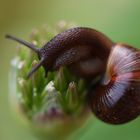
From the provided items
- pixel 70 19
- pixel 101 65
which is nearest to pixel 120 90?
pixel 101 65

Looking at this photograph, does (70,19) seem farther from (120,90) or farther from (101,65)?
(120,90)

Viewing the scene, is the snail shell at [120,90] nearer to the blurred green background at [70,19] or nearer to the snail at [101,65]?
the snail at [101,65]

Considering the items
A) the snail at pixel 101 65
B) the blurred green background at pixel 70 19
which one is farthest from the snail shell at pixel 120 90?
the blurred green background at pixel 70 19


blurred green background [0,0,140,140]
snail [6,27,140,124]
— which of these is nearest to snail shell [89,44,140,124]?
snail [6,27,140,124]

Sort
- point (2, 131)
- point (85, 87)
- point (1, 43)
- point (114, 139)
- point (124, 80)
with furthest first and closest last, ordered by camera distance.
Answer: point (1, 43), point (2, 131), point (114, 139), point (85, 87), point (124, 80)

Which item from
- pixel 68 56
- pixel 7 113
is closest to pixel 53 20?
pixel 7 113

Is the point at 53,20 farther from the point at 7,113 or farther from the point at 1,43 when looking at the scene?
the point at 7,113

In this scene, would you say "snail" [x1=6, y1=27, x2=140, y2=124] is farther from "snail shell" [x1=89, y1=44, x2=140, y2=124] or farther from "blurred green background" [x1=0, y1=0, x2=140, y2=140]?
"blurred green background" [x1=0, y1=0, x2=140, y2=140]
